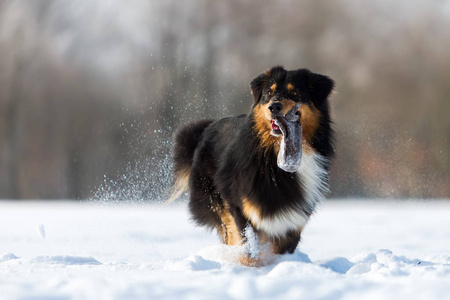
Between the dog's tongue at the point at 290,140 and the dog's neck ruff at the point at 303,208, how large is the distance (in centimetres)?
18

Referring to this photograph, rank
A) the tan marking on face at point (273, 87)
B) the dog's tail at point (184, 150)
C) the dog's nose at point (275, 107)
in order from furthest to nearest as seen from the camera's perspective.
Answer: the dog's tail at point (184, 150), the tan marking on face at point (273, 87), the dog's nose at point (275, 107)

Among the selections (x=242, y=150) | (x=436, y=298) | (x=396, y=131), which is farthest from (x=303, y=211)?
(x=396, y=131)

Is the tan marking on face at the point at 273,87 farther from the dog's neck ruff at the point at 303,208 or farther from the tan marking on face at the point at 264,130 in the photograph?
the dog's neck ruff at the point at 303,208

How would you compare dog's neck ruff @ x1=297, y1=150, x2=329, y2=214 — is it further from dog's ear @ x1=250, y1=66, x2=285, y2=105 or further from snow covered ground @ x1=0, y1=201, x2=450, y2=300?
dog's ear @ x1=250, y1=66, x2=285, y2=105

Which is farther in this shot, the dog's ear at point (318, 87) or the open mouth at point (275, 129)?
the dog's ear at point (318, 87)

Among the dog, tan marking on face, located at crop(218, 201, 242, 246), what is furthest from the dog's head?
tan marking on face, located at crop(218, 201, 242, 246)

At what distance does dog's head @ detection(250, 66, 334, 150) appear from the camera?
13.0 feet

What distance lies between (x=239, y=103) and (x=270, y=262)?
6.55m

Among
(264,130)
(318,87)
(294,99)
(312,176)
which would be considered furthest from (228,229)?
(318,87)

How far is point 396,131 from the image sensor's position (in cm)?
1232

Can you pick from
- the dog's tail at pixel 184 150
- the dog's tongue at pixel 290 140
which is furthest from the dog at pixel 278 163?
the dog's tail at pixel 184 150

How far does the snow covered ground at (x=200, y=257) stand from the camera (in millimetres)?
2475

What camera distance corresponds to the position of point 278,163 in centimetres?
397

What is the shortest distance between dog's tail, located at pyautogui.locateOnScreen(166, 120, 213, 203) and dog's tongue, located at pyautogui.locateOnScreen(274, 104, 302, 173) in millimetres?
1721
